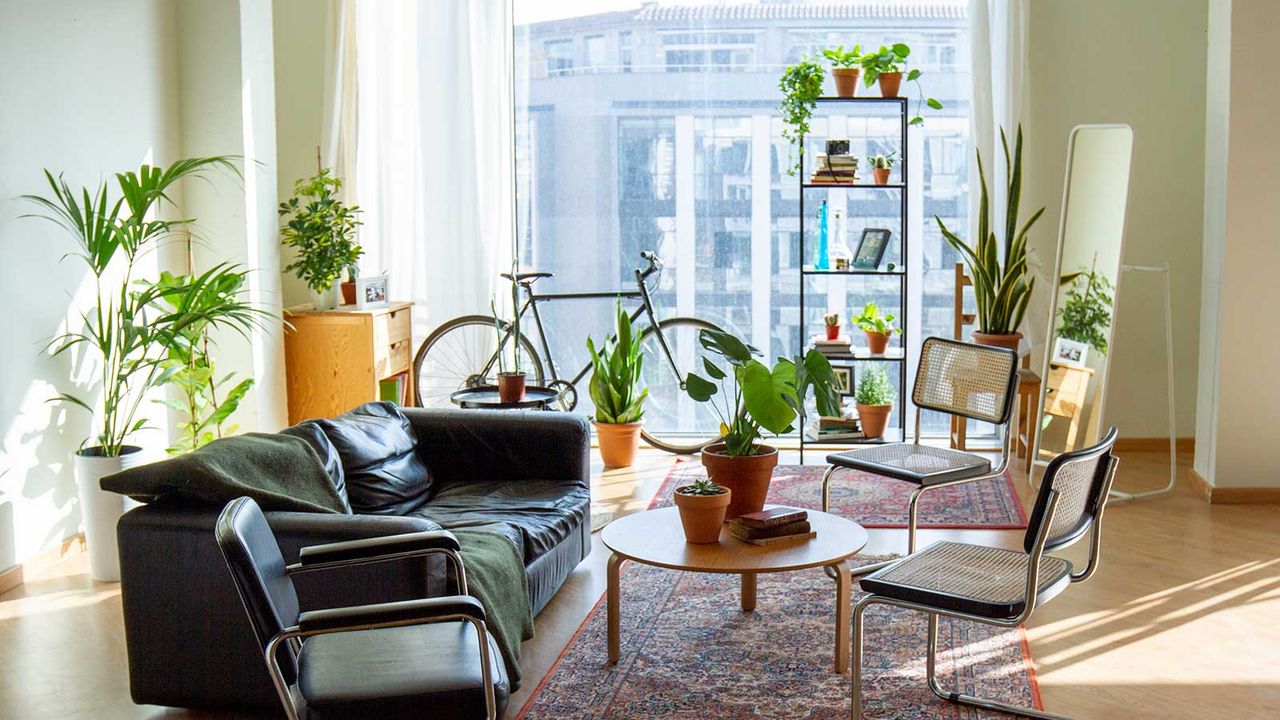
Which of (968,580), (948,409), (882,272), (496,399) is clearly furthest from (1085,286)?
(968,580)

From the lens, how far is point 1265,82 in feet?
18.0

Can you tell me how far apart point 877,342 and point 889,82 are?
4.44 feet

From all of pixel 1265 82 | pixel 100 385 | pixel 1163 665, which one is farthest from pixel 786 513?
pixel 1265 82

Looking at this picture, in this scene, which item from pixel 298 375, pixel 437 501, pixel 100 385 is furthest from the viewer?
pixel 298 375

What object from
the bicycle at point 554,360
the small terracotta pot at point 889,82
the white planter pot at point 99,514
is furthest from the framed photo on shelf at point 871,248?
the white planter pot at point 99,514

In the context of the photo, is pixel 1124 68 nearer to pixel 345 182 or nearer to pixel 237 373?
pixel 345 182

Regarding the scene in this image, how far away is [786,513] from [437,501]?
1.32m

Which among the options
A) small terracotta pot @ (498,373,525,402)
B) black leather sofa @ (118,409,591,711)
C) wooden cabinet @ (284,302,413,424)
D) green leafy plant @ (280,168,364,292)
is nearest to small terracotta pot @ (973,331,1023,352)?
small terracotta pot @ (498,373,525,402)

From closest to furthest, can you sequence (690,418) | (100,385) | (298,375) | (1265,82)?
(100,385), (1265,82), (298,375), (690,418)

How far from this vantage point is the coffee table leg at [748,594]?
417 centimetres

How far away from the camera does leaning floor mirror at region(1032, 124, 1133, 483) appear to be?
5.73m

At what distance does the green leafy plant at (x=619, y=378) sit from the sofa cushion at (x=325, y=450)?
2.51 meters

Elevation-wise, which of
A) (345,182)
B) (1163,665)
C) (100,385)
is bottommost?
(1163,665)

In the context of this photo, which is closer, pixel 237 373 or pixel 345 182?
pixel 237 373
